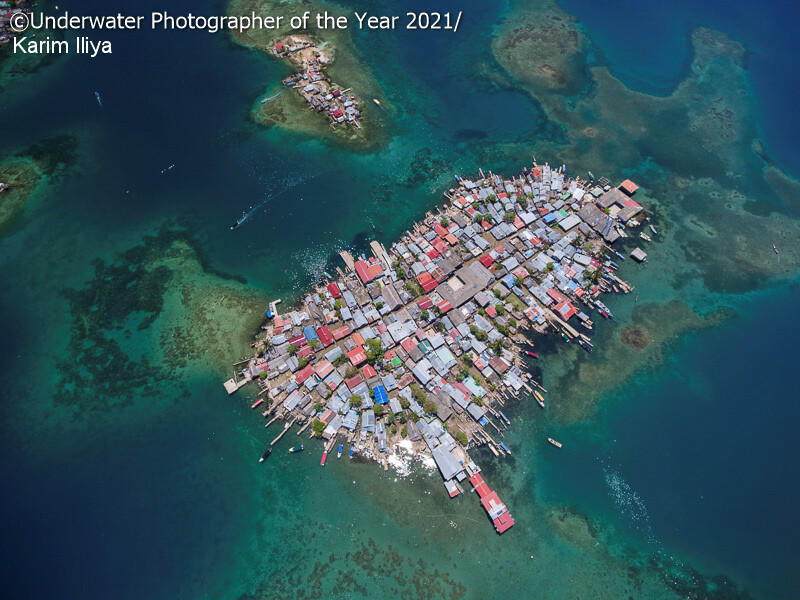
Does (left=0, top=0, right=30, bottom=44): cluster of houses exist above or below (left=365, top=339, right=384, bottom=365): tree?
above

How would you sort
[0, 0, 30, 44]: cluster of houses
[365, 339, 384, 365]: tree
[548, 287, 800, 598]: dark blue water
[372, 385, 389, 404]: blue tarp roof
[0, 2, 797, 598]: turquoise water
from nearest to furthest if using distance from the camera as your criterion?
[0, 2, 797, 598]: turquoise water, [548, 287, 800, 598]: dark blue water, [372, 385, 389, 404]: blue tarp roof, [365, 339, 384, 365]: tree, [0, 0, 30, 44]: cluster of houses

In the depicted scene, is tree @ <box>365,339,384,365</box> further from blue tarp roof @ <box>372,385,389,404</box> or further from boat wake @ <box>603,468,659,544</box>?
boat wake @ <box>603,468,659,544</box>

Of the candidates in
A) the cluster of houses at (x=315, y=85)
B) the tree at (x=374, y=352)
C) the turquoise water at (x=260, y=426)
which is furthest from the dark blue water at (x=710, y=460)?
the cluster of houses at (x=315, y=85)

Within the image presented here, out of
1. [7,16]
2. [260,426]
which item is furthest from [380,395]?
[7,16]

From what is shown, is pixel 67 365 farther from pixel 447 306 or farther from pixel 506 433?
pixel 506 433

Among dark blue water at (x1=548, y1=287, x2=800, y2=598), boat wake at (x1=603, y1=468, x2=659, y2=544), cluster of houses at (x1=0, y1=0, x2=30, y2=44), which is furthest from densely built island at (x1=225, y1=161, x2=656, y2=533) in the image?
cluster of houses at (x1=0, y1=0, x2=30, y2=44)

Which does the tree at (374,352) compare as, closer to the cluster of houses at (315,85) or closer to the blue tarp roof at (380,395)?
the blue tarp roof at (380,395)
